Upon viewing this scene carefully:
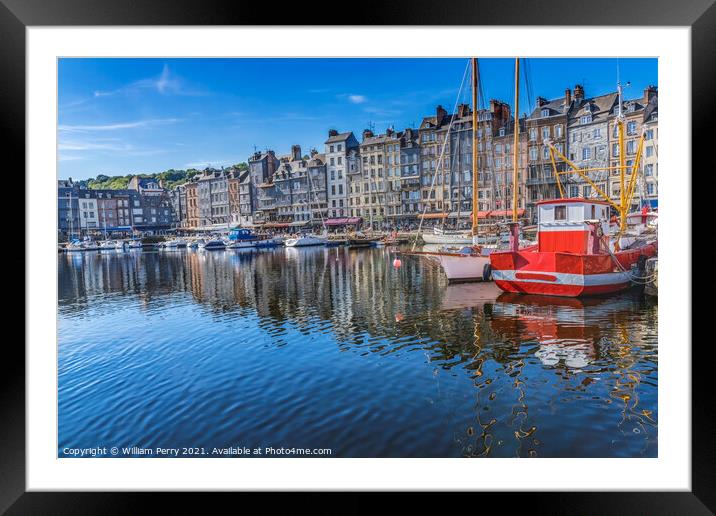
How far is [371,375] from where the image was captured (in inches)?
233

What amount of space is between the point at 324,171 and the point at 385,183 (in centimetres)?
178

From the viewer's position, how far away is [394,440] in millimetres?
4473

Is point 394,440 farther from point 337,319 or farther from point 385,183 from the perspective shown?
point 385,183

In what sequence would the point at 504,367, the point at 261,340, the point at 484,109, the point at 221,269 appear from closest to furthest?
the point at 504,367
the point at 261,340
the point at 484,109
the point at 221,269

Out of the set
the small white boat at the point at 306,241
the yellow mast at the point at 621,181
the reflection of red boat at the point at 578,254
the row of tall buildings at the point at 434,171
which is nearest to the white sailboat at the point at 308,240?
the small white boat at the point at 306,241

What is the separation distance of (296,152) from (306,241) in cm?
798

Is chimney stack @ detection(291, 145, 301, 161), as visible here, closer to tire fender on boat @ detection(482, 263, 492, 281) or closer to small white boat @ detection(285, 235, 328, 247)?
tire fender on boat @ detection(482, 263, 492, 281)

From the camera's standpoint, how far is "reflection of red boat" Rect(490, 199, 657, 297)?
343 inches

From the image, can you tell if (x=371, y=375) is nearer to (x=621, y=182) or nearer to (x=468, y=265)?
(x=621, y=182)

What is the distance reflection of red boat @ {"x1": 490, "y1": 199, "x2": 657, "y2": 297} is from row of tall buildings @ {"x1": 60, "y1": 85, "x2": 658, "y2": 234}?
0.96 metres

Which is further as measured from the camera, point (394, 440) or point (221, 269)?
point (221, 269)

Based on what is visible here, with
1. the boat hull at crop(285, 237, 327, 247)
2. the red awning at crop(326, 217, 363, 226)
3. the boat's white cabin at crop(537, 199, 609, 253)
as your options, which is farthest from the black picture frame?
the boat hull at crop(285, 237, 327, 247)
